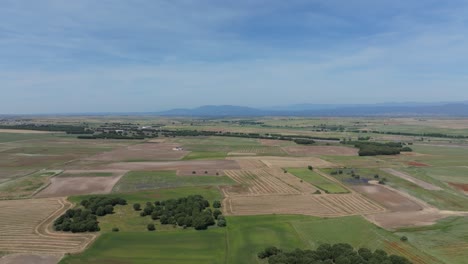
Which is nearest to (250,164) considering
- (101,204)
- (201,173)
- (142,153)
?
(201,173)

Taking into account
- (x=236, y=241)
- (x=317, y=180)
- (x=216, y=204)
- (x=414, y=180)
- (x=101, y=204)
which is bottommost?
(x=236, y=241)

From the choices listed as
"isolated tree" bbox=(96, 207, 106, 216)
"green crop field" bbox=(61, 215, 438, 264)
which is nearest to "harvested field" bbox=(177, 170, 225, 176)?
"isolated tree" bbox=(96, 207, 106, 216)

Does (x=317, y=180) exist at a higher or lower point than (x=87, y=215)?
lower

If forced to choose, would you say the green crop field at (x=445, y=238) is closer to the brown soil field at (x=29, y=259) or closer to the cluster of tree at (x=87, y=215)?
the cluster of tree at (x=87, y=215)

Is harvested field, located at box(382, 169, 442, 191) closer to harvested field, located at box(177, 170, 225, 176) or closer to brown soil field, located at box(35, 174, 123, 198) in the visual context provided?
harvested field, located at box(177, 170, 225, 176)

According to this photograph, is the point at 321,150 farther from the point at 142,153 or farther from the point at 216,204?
the point at 216,204

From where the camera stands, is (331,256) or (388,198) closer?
(331,256)

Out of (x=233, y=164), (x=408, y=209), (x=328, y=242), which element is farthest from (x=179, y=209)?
(x=233, y=164)
